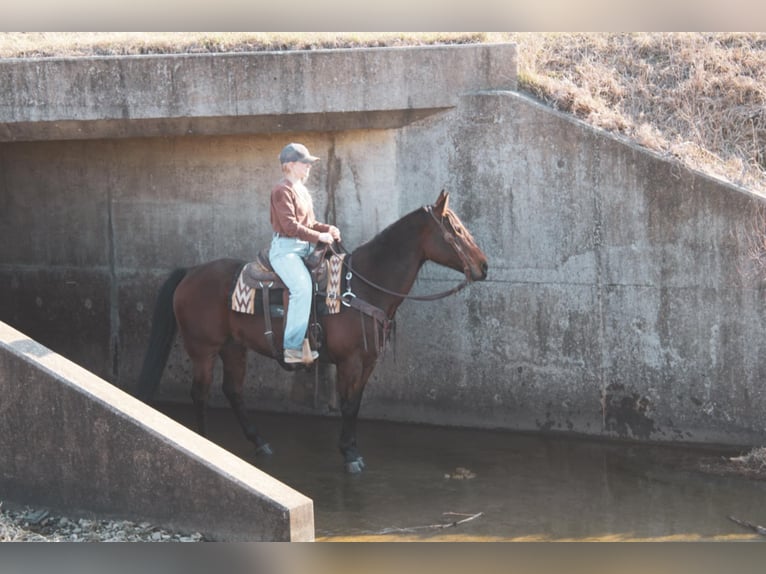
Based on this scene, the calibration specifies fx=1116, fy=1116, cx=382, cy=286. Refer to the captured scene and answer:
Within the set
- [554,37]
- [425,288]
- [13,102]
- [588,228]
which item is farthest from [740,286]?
[13,102]

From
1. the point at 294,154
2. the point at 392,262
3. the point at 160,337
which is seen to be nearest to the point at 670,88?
the point at 392,262

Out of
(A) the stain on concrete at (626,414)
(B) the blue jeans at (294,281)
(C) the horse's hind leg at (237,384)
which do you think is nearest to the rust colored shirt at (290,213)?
(B) the blue jeans at (294,281)

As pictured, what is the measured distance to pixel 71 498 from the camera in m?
7.91

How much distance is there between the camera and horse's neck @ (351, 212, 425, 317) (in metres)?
9.71

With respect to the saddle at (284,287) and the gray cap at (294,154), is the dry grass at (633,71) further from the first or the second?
the saddle at (284,287)

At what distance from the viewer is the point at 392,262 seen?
32.0 feet

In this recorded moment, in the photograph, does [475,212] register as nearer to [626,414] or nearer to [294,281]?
[294,281]

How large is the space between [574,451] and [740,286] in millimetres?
2107

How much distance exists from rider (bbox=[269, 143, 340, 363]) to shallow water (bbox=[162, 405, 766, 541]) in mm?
1279

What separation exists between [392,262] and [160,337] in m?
2.51

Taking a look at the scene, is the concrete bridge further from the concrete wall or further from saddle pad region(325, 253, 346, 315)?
saddle pad region(325, 253, 346, 315)

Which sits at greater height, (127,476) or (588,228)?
(588,228)

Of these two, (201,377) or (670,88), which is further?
(670,88)

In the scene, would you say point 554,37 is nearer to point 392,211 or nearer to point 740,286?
point 392,211
